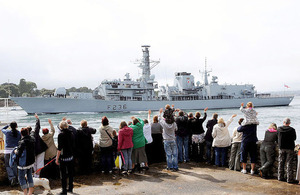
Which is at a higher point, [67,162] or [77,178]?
[67,162]

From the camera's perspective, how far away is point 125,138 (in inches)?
238

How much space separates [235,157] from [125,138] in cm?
291

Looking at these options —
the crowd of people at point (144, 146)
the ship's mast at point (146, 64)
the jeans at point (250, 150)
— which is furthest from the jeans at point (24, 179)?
the ship's mast at point (146, 64)

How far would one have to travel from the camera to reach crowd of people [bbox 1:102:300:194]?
4.90 m

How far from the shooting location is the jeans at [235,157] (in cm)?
635

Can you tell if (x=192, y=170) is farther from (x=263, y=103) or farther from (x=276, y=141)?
(x=263, y=103)

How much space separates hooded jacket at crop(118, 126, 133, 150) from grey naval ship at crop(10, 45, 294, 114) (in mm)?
40401

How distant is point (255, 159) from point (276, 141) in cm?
68

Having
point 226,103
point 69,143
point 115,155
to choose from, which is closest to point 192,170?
point 115,155

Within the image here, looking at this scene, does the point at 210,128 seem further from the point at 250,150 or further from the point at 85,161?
the point at 85,161

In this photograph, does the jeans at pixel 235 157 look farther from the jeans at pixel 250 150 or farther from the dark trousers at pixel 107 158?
the dark trousers at pixel 107 158

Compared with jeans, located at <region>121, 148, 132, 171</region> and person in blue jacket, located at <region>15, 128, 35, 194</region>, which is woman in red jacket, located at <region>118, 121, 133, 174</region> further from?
person in blue jacket, located at <region>15, 128, 35, 194</region>

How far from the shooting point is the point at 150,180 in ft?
18.7

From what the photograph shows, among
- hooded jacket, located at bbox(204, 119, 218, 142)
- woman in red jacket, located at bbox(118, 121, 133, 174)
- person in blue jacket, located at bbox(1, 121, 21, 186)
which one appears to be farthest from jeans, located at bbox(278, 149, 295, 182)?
person in blue jacket, located at bbox(1, 121, 21, 186)
